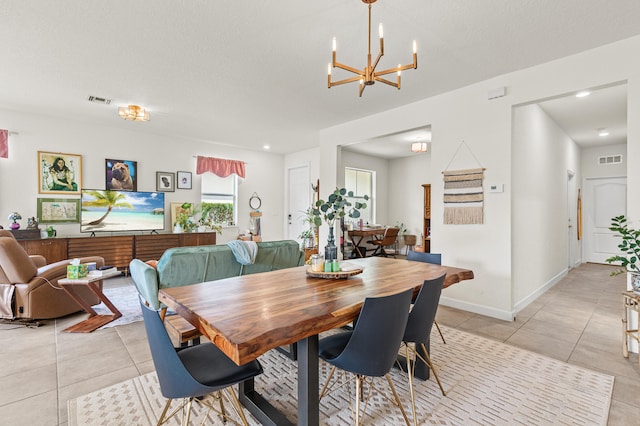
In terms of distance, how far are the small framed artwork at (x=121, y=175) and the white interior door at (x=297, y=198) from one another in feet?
11.8

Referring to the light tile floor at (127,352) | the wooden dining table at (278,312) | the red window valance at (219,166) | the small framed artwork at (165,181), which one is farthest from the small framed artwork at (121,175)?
the wooden dining table at (278,312)

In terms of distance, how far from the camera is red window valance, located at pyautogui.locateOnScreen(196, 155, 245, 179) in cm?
679

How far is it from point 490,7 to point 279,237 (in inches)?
267

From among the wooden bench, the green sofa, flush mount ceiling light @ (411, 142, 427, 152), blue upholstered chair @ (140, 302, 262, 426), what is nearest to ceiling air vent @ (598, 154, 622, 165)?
flush mount ceiling light @ (411, 142, 427, 152)

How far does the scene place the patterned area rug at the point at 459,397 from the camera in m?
1.76

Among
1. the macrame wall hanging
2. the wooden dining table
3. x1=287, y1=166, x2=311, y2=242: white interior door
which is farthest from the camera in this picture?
x1=287, y1=166, x2=311, y2=242: white interior door

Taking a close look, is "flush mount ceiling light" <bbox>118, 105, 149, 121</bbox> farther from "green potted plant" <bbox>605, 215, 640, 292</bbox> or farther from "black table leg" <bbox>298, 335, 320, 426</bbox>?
"green potted plant" <bbox>605, 215, 640, 292</bbox>

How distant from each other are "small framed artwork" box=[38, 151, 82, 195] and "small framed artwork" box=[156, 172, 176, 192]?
126 cm

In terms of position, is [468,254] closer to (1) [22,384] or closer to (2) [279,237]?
(1) [22,384]

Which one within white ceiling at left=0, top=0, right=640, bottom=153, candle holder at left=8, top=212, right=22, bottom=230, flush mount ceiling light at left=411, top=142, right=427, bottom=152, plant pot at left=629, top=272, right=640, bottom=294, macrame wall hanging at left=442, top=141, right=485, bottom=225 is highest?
white ceiling at left=0, top=0, right=640, bottom=153

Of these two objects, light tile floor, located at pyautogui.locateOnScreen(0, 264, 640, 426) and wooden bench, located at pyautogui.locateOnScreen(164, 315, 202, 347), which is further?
light tile floor, located at pyautogui.locateOnScreen(0, 264, 640, 426)

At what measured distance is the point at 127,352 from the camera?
260 centimetres

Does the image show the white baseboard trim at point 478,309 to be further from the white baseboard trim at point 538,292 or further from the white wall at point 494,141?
the white baseboard trim at point 538,292

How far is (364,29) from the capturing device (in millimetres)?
2568
